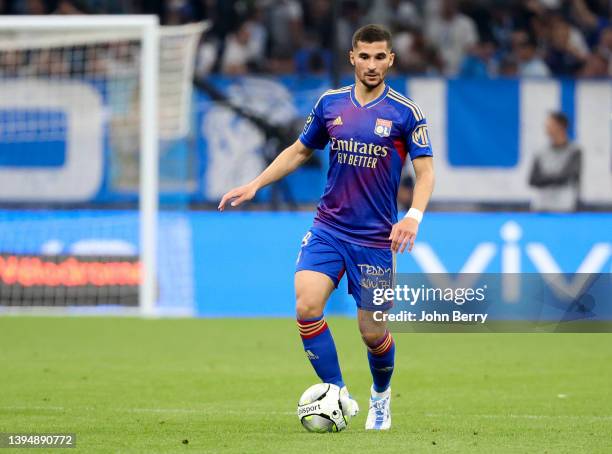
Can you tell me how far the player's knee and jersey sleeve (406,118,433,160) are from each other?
3.22ft

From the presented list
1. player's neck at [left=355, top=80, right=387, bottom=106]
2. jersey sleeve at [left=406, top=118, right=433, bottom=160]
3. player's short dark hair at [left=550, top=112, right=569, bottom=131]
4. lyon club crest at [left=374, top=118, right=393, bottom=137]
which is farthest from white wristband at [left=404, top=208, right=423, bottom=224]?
player's short dark hair at [left=550, top=112, right=569, bottom=131]

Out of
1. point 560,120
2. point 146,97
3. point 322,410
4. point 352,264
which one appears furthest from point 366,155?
point 560,120

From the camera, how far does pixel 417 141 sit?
7961 mm

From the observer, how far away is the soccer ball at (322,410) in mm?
7836

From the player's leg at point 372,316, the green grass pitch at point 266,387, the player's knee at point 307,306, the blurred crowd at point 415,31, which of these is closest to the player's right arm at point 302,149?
the player's leg at point 372,316

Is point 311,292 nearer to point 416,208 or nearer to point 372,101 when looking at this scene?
point 416,208

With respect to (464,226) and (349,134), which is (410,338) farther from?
(349,134)

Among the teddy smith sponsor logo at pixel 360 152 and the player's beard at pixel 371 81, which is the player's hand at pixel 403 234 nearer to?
the teddy smith sponsor logo at pixel 360 152

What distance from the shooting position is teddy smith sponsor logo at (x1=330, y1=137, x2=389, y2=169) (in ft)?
26.3

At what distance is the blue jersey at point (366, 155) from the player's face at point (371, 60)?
17cm

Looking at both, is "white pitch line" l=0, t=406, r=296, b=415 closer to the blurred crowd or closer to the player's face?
the player's face

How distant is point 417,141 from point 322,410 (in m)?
1.61

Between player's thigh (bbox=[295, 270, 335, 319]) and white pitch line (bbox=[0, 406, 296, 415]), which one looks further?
white pitch line (bbox=[0, 406, 296, 415])

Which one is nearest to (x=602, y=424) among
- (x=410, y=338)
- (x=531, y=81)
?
(x=410, y=338)
